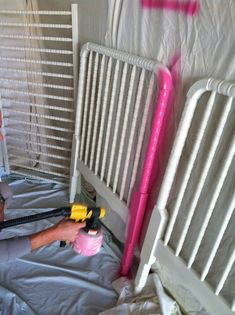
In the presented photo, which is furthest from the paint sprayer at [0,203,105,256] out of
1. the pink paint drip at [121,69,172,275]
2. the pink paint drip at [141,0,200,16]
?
the pink paint drip at [141,0,200,16]

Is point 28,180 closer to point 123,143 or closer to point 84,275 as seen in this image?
point 84,275

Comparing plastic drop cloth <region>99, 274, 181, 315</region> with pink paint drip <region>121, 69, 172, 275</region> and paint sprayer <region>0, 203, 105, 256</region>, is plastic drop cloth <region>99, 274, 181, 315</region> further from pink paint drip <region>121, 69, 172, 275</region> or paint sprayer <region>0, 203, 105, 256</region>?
paint sprayer <region>0, 203, 105, 256</region>

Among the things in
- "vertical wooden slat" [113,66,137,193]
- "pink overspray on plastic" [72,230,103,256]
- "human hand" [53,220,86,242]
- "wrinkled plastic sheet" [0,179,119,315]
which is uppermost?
"vertical wooden slat" [113,66,137,193]

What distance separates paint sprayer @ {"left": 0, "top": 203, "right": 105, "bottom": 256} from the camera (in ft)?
3.31

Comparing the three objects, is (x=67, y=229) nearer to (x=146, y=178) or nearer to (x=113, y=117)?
(x=146, y=178)

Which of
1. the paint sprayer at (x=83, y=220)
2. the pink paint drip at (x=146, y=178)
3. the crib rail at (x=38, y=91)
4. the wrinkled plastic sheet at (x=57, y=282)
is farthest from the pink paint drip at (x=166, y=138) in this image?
the crib rail at (x=38, y=91)

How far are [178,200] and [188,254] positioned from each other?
0.70ft

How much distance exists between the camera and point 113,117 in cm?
137

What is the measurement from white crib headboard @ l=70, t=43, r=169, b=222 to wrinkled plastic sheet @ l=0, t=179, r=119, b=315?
33 cm

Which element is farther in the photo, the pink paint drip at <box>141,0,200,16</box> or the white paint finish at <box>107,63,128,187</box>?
the white paint finish at <box>107,63,128,187</box>

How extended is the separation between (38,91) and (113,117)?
0.83 meters

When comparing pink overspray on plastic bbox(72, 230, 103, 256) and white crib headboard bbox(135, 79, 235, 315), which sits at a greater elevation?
white crib headboard bbox(135, 79, 235, 315)

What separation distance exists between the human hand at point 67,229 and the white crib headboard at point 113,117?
33 centimetres

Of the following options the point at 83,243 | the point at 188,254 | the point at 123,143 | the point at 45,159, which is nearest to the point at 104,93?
the point at 123,143
